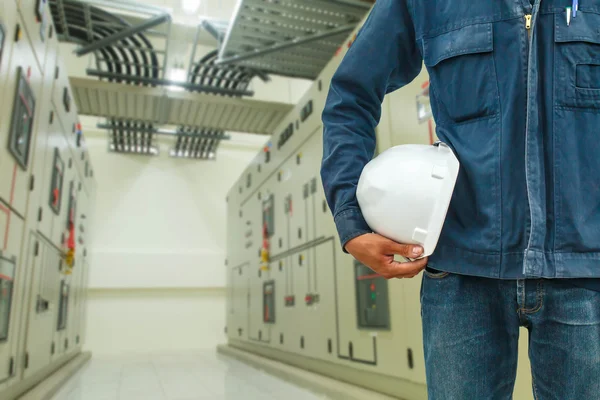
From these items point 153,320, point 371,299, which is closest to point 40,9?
point 371,299

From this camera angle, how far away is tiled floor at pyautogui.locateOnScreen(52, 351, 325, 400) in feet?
12.0

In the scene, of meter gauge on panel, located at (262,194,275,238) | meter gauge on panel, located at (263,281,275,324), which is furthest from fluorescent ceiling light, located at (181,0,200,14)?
meter gauge on panel, located at (263,281,275,324)

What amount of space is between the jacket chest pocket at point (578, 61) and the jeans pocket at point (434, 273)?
0.32m

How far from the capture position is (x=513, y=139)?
0.79m

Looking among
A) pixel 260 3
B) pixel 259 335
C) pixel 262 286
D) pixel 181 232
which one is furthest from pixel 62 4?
pixel 181 232

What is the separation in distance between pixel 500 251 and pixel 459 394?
23 centimetres

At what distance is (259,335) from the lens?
19.2ft

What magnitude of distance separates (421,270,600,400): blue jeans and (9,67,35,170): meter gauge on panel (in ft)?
8.39

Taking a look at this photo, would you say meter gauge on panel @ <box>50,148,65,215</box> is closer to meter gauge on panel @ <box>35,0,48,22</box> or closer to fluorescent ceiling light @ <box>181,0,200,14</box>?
meter gauge on panel @ <box>35,0,48,22</box>

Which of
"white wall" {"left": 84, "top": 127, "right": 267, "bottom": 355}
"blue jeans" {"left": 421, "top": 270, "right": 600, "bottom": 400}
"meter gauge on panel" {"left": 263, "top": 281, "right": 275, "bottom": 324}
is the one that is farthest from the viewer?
"white wall" {"left": 84, "top": 127, "right": 267, "bottom": 355}

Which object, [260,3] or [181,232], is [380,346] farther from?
[181,232]

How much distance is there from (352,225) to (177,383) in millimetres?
3888

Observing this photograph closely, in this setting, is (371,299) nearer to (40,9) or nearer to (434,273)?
(434,273)

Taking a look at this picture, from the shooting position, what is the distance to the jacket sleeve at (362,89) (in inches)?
36.4
